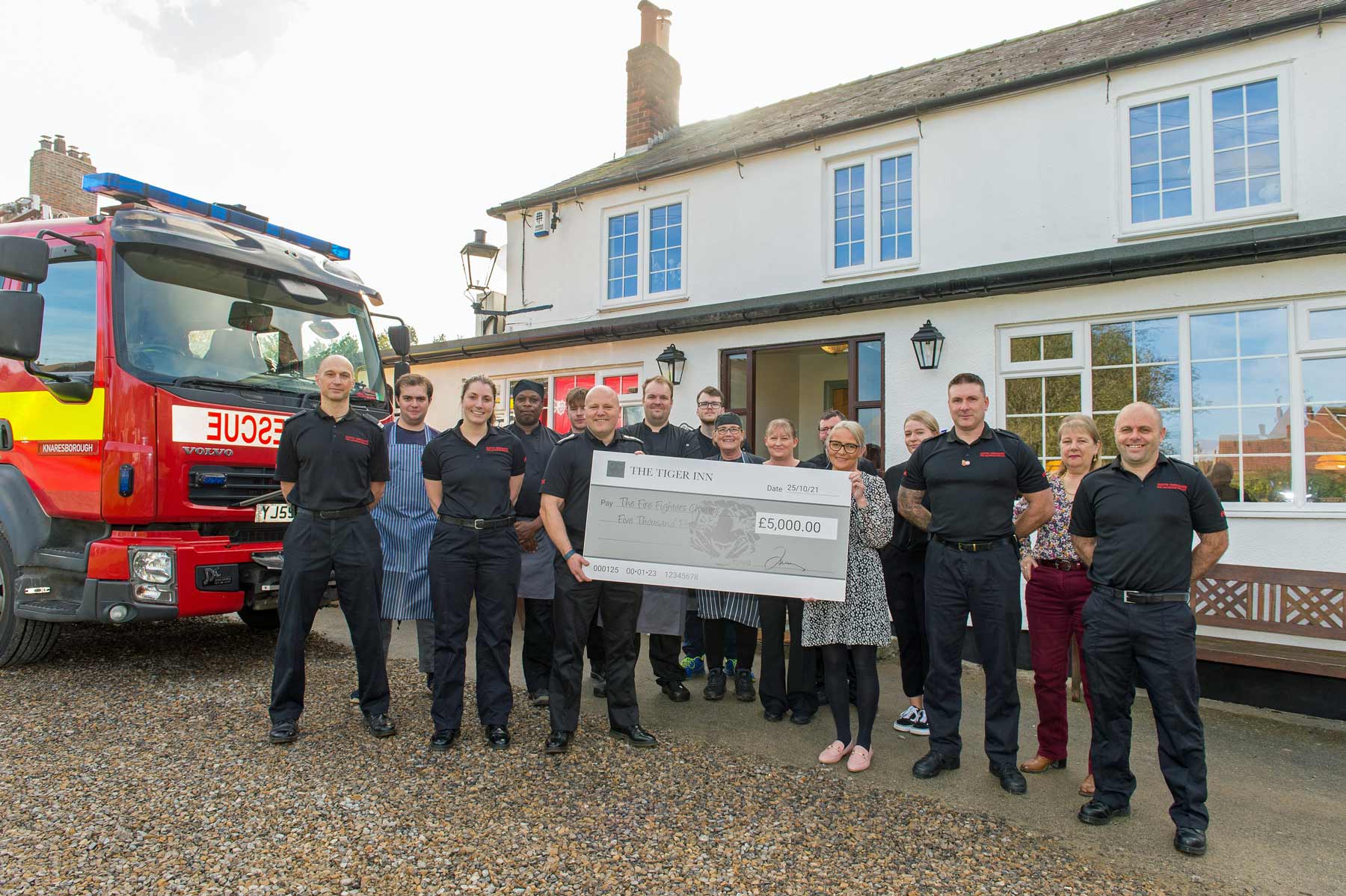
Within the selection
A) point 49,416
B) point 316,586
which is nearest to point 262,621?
point 49,416

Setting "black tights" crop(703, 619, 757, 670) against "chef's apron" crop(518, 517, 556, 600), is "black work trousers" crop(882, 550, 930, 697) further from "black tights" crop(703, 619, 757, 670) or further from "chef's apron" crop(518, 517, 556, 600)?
"chef's apron" crop(518, 517, 556, 600)

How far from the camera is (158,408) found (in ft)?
16.3

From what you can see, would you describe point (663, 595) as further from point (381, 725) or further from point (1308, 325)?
point (1308, 325)

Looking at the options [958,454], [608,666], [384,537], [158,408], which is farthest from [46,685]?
[958,454]

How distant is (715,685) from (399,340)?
12.9ft

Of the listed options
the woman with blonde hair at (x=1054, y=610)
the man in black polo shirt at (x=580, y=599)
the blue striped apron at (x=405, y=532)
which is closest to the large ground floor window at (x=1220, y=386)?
the woman with blonde hair at (x=1054, y=610)

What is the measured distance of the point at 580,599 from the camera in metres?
4.41

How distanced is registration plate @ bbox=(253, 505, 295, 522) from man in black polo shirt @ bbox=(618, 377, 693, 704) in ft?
8.52

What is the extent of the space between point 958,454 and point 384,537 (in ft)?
12.2

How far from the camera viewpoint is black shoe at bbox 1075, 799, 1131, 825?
11.7 ft

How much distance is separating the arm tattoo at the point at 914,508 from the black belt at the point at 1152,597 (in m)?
1.05

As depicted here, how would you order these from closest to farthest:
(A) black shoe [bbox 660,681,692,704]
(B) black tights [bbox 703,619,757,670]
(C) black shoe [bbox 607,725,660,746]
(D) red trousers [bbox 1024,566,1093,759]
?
(D) red trousers [bbox 1024,566,1093,759] → (C) black shoe [bbox 607,725,660,746] → (A) black shoe [bbox 660,681,692,704] → (B) black tights [bbox 703,619,757,670]

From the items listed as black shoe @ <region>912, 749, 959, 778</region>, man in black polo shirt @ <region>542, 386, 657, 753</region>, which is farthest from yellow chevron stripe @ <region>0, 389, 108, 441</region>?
black shoe @ <region>912, 749, 959, 778</region>

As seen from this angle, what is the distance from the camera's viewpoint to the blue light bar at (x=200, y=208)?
5434mm
